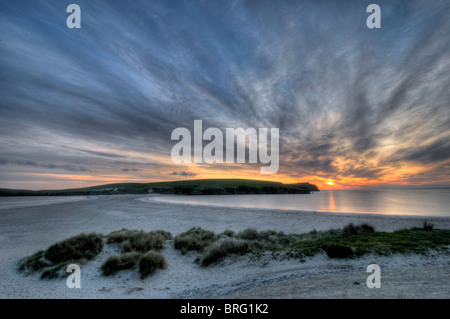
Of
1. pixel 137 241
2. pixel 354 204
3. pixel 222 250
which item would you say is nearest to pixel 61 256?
pixel 137 241

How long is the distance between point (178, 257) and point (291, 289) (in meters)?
5.66

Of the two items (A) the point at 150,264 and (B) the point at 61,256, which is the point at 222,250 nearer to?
(A) the point at 150,264

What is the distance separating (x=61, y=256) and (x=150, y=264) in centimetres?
453

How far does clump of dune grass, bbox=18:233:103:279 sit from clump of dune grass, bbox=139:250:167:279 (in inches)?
110

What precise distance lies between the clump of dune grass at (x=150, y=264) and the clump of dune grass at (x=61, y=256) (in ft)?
9.14

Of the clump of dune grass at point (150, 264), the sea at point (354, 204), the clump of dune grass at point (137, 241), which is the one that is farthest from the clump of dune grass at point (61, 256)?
the sea at point (354, 204)

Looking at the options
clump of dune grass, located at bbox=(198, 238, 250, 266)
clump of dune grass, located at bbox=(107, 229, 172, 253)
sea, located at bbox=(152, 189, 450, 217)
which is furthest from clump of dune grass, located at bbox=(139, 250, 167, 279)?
sea, located at bbox=(152, 189, 450, 217)

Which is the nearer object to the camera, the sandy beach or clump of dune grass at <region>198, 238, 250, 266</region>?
the sandy beach

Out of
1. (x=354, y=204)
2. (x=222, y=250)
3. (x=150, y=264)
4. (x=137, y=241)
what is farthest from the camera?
(x=354, y=204)

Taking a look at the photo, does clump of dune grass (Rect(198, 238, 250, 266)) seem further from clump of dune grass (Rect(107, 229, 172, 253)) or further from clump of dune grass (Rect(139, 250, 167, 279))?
clump of dune grass (Rect(107, 229, 172, 253))

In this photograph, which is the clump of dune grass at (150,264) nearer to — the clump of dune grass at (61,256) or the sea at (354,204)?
the clump of dune grass at (61,256)

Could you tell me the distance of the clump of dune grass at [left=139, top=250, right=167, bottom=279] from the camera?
26.8 ft

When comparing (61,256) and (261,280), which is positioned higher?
(261,280)

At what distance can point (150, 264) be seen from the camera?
8414 mm
